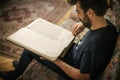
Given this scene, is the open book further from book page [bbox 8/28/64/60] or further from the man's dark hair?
the man's dark hair

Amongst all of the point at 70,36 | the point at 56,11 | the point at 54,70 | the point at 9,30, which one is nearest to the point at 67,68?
the point at 54,70

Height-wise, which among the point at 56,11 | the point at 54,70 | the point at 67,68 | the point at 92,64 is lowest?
the point at 56,11

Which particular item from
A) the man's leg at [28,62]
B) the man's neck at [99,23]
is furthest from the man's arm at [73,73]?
the man's neck at [99,23]

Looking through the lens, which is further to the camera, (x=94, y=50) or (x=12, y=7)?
(x=12, y=7)

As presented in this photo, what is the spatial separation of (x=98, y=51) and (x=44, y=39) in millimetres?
424

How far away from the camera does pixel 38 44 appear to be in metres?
1.32

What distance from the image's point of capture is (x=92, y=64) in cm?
112

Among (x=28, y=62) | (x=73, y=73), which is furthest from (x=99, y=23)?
(x=28, y=62)

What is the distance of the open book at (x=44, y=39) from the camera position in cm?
126

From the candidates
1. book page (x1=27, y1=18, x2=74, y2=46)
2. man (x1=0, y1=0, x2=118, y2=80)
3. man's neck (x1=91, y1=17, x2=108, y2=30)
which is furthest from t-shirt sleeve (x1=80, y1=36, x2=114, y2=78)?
book page (x1=27, y1=18, x2=74, y2=46)

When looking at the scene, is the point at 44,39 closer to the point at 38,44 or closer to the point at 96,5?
the point at 38,44

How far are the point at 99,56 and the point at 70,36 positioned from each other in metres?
0.41

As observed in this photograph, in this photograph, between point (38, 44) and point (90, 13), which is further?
point (38, 44)

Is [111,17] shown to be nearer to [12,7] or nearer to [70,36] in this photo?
[70,36]
